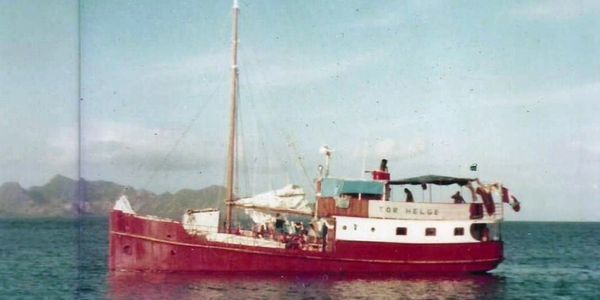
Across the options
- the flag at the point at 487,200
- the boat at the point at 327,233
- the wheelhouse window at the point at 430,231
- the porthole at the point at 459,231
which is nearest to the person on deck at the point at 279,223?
the boat at the point at 327,233

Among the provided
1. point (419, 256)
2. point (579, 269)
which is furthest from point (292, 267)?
point (579, 269)

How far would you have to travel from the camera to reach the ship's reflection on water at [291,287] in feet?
96.6

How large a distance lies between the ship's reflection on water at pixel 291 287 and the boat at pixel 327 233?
549mm

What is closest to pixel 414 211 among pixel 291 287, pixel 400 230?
pixel 400 230

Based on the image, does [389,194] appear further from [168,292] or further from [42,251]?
[42,251]

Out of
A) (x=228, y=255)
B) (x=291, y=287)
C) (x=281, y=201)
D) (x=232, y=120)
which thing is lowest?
(x=291, y=287)

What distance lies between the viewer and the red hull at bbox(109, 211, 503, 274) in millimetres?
32875

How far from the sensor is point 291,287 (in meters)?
31.2

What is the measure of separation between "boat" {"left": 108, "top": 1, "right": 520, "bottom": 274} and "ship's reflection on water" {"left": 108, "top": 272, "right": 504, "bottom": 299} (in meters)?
0.55

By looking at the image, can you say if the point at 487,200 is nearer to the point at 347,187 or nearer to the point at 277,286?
the point at 347,187

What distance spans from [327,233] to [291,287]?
4.26m

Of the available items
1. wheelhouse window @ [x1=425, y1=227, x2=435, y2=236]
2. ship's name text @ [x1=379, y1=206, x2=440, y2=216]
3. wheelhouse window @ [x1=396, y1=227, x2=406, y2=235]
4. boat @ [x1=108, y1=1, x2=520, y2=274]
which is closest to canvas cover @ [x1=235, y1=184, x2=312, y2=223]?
boat @ [x1=108, y1=1, x2=520, y2=274]

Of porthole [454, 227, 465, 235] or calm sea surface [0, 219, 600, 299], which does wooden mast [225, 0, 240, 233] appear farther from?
porthole [454, 227, 465, 235]

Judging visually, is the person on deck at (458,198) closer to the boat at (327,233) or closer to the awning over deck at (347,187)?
the boat at (327,233)
